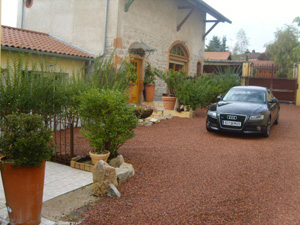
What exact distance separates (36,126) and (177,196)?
213cm

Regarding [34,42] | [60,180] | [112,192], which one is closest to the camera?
[112,192]

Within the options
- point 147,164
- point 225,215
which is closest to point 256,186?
point 225,215

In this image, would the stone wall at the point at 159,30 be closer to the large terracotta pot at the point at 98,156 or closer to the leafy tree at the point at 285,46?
the large terracotta pot at the point at 98,156

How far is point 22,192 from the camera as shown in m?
3.23

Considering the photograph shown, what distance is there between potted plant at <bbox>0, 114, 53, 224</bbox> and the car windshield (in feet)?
25.2

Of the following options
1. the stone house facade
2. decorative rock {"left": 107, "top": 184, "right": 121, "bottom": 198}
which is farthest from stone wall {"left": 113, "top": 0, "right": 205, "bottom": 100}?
decorative rock {"left": 107, "top": 184, "right": 121, "bottom": 198}

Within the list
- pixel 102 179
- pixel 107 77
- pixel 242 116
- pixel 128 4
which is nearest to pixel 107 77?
pixel 107 77

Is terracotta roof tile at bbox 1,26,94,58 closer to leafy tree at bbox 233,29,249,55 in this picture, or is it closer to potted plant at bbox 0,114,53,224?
potted plant at bbox 0,114,53,224

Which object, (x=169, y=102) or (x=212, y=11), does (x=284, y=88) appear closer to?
(x=212, y=11)

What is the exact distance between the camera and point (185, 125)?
10523 mm

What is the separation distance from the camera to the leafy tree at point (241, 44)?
62.9 metres

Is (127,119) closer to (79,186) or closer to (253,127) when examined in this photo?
(79,186)

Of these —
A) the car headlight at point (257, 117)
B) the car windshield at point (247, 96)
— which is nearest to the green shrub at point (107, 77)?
the car headlight at point (257, 117)

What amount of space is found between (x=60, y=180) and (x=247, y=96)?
7115mm
